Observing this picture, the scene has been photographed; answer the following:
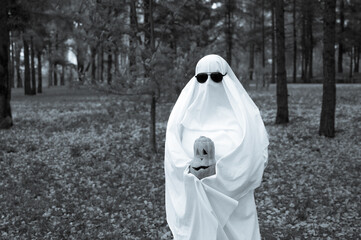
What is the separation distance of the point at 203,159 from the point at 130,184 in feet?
17.5

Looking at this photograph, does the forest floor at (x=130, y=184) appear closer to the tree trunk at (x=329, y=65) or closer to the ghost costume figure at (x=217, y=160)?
the tree trunk at (x=329, y=65)

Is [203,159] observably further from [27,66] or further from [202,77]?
[27,66]

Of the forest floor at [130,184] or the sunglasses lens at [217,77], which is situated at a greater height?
the sunglasses lens at [217,77]

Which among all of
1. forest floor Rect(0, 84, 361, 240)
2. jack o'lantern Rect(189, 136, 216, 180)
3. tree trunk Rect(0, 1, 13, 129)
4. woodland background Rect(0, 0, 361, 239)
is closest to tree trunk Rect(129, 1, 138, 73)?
woodland background Rect(0, 0, 361, 239)

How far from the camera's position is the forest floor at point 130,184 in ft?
21.2

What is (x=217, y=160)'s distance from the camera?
3734mm

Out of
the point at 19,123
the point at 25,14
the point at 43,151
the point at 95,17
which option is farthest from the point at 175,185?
A: the point at 25,14

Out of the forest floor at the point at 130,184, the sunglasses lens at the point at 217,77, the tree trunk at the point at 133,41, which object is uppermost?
the tree trunk at the point at 133,41

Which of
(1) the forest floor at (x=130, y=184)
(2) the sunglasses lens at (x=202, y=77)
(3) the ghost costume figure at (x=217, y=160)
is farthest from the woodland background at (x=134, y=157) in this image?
(2) the sunglasses lens at (x=202, y=77)

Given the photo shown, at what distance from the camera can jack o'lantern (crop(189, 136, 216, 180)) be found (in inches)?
143

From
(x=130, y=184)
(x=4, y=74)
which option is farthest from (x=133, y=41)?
(x=4, y=74)

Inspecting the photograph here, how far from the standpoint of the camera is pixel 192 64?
9.64 m

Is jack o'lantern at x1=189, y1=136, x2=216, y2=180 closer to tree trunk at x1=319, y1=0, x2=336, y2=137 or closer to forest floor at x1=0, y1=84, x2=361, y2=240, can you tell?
forest floor at x1=0, y1=84, x2=361, y2=240

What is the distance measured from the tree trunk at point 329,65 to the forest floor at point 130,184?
622 millimetres
